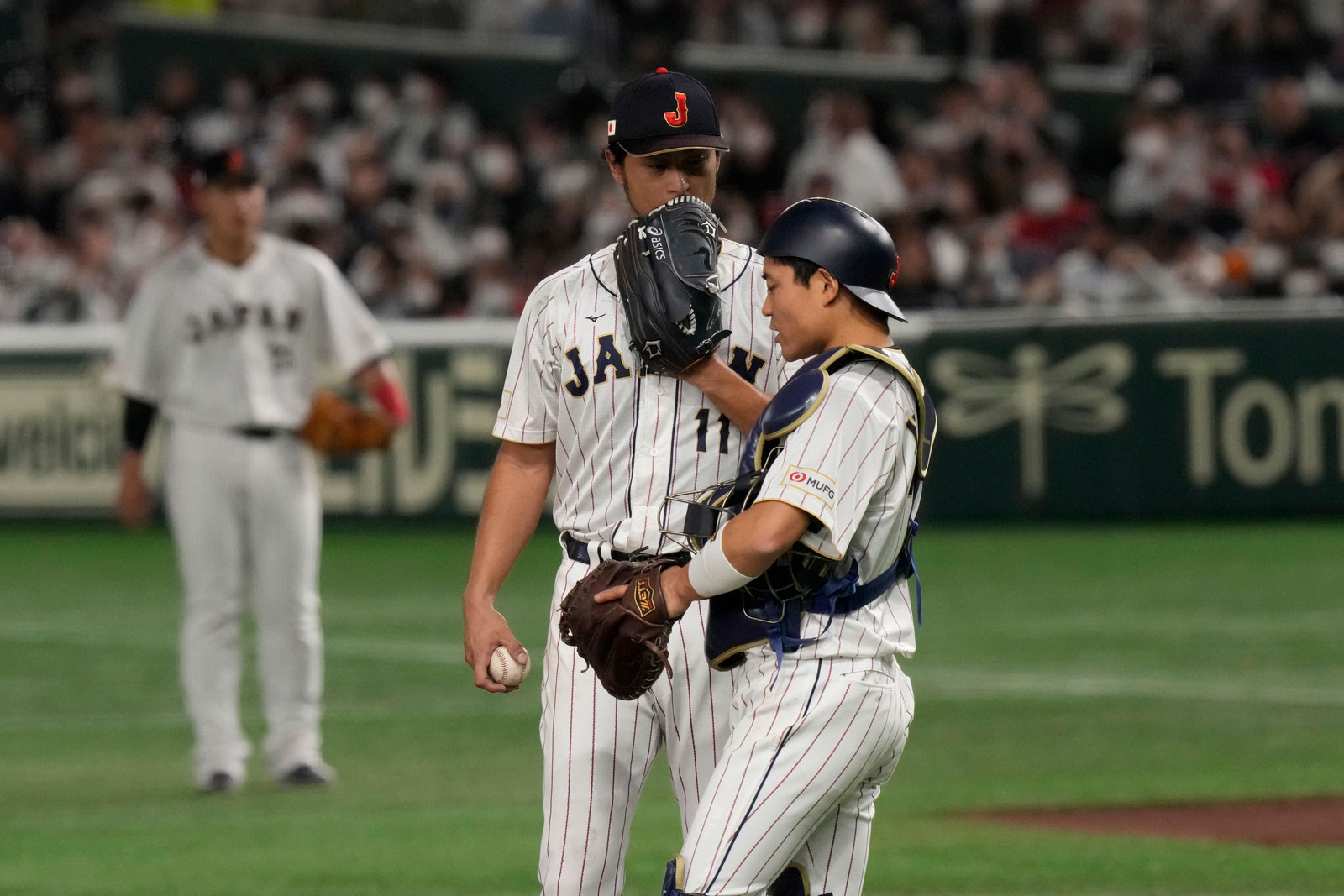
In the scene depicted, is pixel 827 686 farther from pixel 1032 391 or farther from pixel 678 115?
pixel 1032 391

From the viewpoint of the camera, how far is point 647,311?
431 centimetres

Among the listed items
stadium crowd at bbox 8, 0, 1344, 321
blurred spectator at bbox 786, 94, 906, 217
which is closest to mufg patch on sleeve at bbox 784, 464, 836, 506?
stadium crowd at bbox 8, 0, 1344, 321

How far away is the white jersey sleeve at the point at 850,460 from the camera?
3889mm

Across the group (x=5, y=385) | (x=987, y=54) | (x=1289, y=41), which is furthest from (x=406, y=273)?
(x=1289, y=41)

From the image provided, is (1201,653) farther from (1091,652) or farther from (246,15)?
(246,15)

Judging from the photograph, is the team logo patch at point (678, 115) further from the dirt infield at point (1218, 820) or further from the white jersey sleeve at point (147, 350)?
the white jersey sleeve at point (147, 350)

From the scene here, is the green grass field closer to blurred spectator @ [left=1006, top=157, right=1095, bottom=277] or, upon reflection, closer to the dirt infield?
the dirt infield

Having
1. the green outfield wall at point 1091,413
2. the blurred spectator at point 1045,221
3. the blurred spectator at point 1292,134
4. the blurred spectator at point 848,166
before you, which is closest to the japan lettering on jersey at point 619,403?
the green outfield wall at point 1091,413

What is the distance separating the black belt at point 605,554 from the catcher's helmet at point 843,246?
0.68 metres

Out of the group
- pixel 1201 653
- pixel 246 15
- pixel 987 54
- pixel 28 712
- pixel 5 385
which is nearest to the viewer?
pixel 28 712

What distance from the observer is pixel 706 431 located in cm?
448

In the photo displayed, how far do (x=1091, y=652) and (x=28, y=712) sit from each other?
5464 mm

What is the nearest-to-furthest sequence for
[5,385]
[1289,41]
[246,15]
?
[5,385] < [1289,41] < [246,15]

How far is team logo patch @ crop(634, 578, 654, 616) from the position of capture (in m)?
4.10
